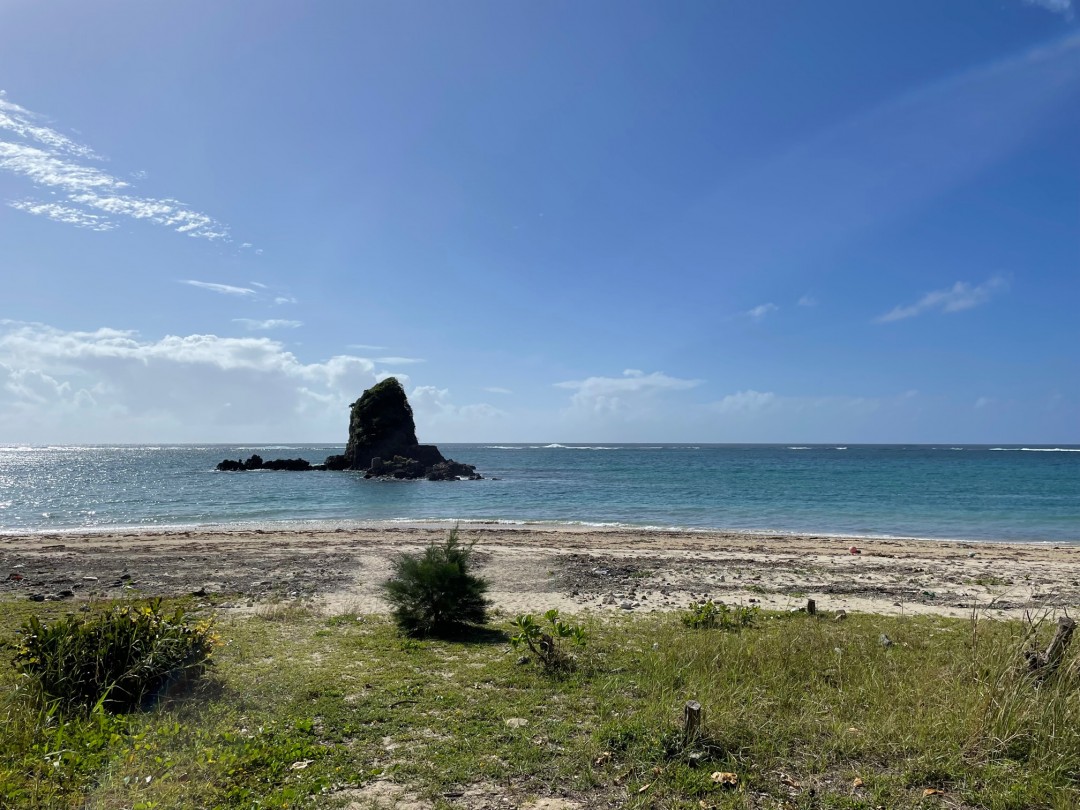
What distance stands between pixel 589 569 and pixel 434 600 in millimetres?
9148

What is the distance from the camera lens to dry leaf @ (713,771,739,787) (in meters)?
5.55

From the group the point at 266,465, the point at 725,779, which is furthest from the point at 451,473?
the point at 725,779

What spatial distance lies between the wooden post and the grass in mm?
65

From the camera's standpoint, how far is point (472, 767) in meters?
5.88

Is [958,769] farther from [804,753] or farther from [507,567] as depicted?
[507,567]

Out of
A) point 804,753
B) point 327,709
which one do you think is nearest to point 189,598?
point 327,709

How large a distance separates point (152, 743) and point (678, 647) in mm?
7210

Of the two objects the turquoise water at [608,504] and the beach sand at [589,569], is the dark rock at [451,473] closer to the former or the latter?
the turquoise water at [608,504]

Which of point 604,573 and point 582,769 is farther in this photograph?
point 604,573

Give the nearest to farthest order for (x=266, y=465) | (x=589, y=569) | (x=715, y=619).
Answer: (x=715, y=619), (x=589, y=569), (x=266, y=465)

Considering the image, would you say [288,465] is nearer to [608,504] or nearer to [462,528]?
[608,504]

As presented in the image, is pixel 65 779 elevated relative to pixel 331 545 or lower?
elevated

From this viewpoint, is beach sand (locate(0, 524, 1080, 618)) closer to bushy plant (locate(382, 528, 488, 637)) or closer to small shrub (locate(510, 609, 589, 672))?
bushy plant (locate(382, 528, 488, 637))

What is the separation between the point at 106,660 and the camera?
23.6ft
